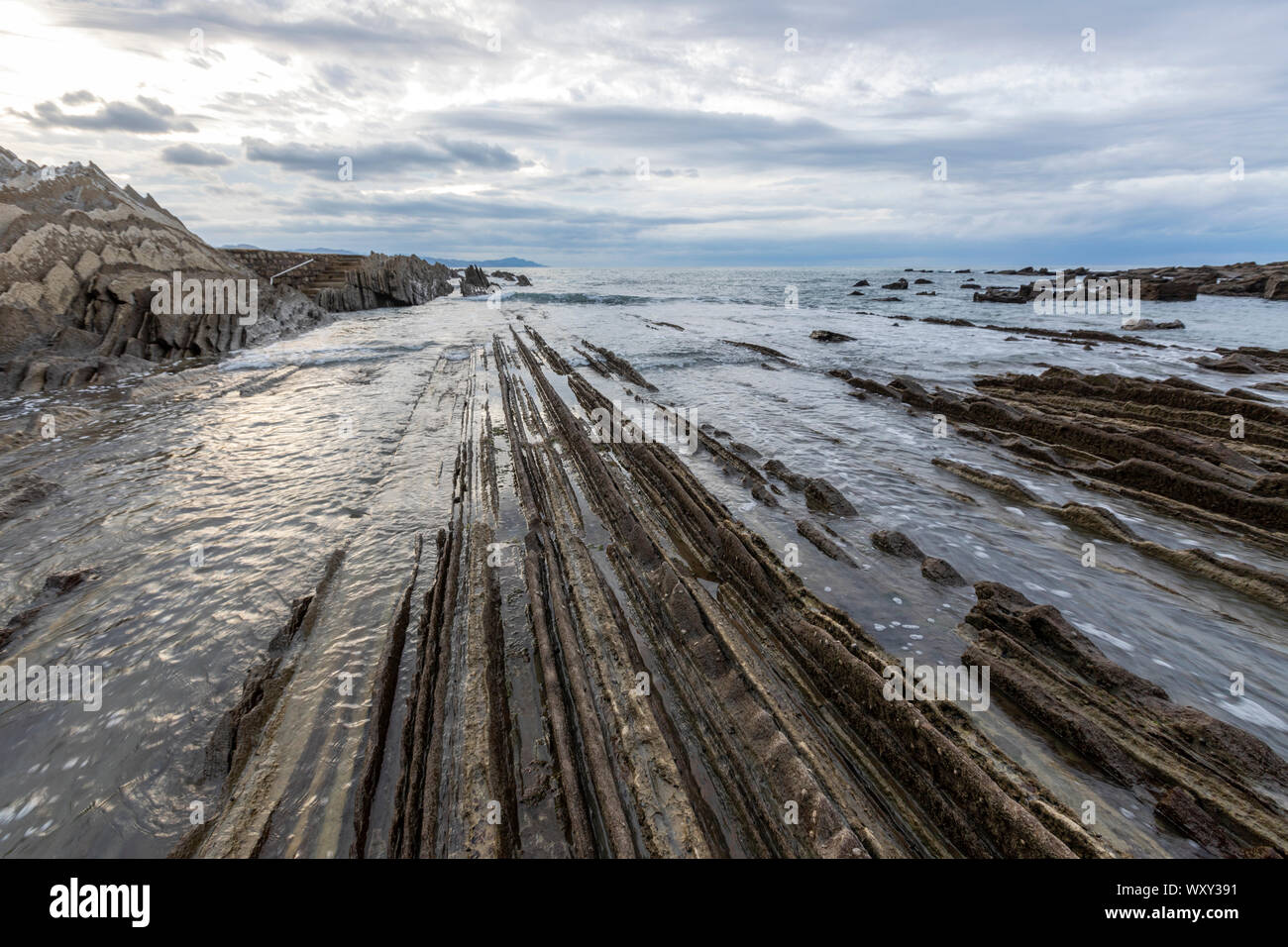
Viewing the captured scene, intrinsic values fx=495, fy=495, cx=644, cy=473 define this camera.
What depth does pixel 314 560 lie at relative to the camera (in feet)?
23.8

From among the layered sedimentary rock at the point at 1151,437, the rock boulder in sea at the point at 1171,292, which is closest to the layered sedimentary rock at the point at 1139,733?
the layered sedimentary rock at the point at 1151,437

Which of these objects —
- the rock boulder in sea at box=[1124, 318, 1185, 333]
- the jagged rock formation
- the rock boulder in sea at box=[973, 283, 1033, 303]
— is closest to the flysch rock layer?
the jagged rock formation

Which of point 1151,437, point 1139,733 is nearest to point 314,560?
point 1139,733

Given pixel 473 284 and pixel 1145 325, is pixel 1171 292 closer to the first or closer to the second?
pixel 1145 325

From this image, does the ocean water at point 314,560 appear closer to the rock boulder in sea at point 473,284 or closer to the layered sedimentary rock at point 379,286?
the layered sedimentary rock at point 379,286

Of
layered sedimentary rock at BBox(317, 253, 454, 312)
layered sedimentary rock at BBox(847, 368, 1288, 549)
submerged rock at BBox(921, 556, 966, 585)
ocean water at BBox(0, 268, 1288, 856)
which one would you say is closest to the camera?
ocean water at BBox(0, 268, 1288, 856)

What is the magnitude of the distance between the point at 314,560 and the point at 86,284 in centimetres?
2282

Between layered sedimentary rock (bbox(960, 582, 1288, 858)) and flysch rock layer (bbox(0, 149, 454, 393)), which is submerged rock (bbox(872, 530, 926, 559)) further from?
flysch rock layer (bbox(0, 149, 454, 393))

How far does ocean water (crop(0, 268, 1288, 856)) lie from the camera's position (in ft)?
14.0

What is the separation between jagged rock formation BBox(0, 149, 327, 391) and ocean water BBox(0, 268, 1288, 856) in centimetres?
244

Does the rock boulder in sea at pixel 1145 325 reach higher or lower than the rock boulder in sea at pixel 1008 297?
lower

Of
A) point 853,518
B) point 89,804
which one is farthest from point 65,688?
point 853,518

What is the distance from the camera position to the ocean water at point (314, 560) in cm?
427

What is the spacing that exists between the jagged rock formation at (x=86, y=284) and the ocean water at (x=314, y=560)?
2439 millimetres
